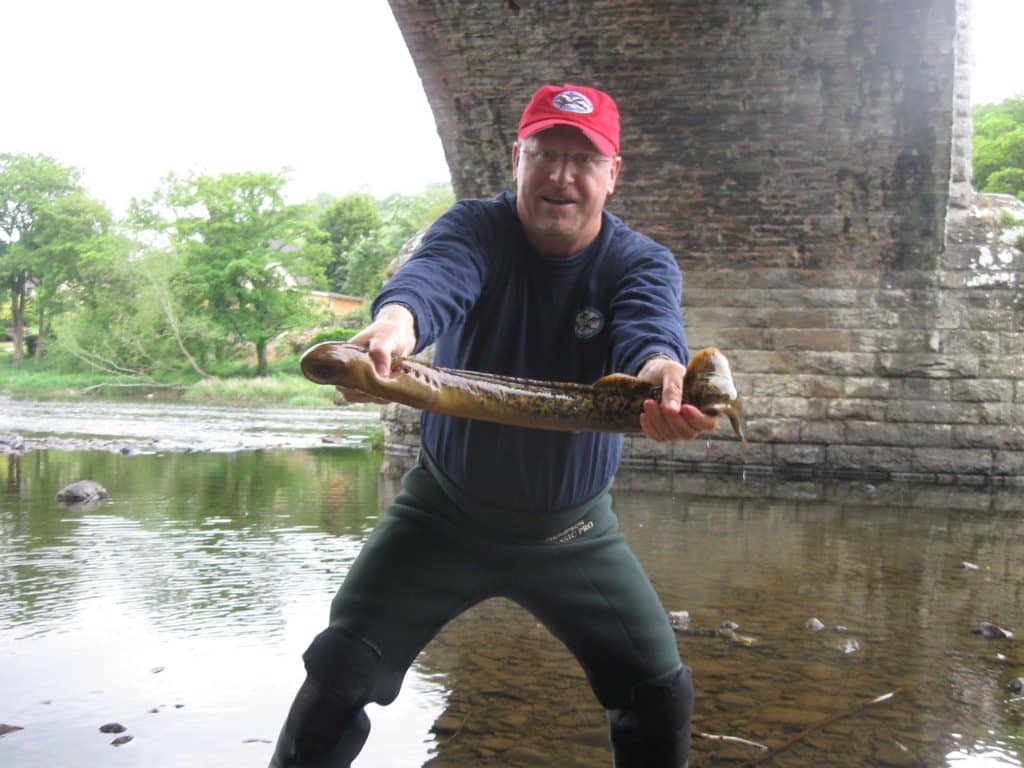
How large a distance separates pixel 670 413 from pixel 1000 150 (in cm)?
3858

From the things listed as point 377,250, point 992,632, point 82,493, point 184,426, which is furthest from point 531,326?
point 377,250

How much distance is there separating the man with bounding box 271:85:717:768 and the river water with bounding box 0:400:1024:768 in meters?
0.84

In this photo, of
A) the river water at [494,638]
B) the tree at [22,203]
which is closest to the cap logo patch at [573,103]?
the river water at [494,638]

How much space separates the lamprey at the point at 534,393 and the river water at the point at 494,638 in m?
1.45

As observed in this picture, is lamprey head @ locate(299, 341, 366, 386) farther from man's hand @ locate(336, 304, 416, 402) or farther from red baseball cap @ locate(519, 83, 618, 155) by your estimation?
red baseball cap @ locate(519, 83, 618, 155)

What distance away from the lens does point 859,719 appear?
4.04 m

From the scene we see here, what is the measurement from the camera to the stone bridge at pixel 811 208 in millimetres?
11227

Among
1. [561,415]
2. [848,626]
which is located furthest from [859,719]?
[561,415]

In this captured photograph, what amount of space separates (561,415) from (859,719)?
7.01ft

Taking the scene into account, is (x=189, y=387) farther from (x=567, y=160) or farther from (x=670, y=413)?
(x=670, y=413)

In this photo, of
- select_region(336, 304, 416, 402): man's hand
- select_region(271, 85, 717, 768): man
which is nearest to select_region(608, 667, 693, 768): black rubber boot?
select_region(271, 85, 717, 768): man

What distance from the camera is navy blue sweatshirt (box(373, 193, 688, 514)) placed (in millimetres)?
2939

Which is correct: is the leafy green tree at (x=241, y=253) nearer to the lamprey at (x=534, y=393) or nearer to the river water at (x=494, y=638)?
the river water at (x=494, y=638)

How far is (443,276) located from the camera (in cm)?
287
